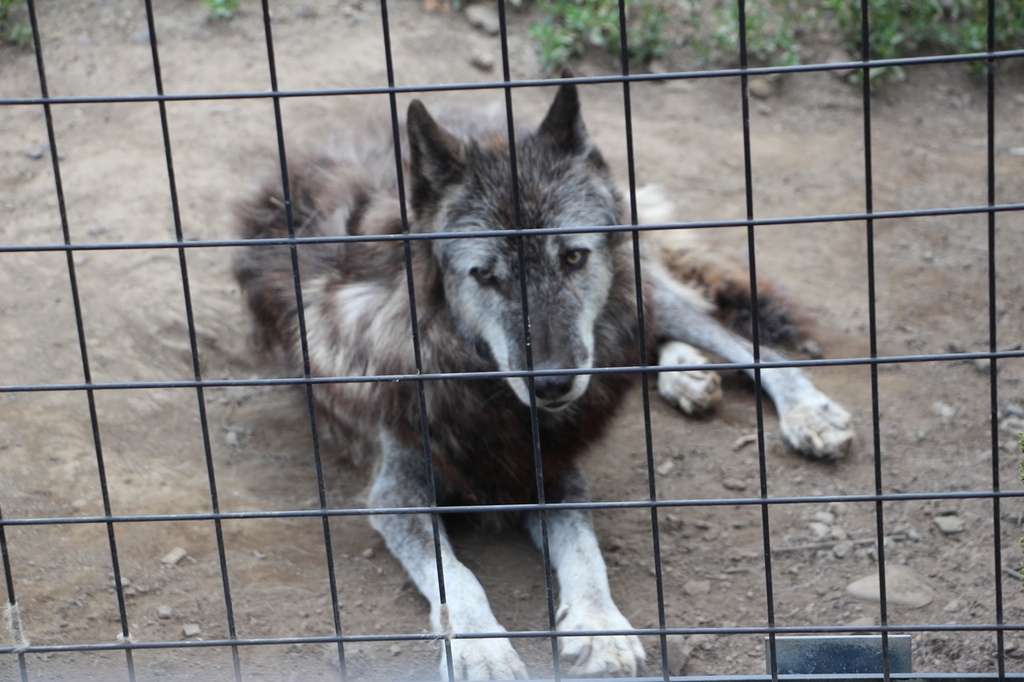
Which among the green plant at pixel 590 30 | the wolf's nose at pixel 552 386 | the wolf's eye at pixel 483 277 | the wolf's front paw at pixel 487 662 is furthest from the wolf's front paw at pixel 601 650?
the green plant at pixel 590 30

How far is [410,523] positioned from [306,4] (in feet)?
15.6

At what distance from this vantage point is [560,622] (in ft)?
11.8

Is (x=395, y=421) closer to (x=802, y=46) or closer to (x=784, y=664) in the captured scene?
(x=784, y=664)

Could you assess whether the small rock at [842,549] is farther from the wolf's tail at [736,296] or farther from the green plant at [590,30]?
the green plant at [590,30]

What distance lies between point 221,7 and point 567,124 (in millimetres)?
4214

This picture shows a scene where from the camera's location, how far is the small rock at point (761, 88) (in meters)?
7.51

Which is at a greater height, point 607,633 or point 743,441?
point 607,633

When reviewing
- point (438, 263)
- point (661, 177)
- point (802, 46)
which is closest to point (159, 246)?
point (438, 263)

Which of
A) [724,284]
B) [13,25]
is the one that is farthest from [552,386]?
[13,25]

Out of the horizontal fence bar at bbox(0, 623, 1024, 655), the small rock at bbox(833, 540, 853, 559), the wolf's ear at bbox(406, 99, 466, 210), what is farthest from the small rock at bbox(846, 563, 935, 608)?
the wolf's ear at bbox(406, 99, 466, 210)

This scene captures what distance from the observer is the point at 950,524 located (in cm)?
391

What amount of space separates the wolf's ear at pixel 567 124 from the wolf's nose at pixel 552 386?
0.90 m

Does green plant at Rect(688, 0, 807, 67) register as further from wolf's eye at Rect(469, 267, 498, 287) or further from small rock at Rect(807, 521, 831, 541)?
wolf's eye at Rect(469, 267, 498, 287)

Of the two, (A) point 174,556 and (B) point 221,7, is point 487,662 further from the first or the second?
(B) point 221,7
